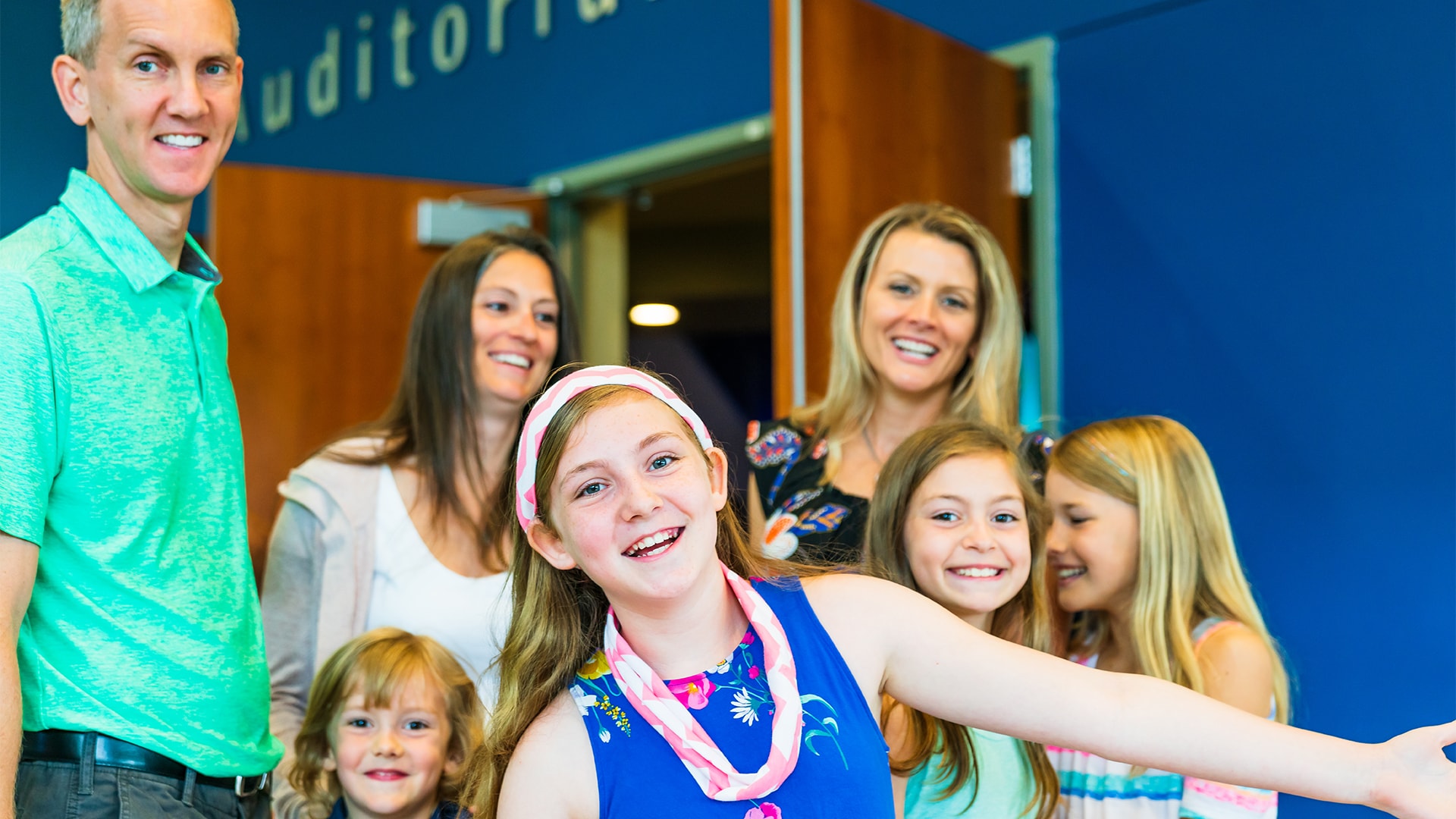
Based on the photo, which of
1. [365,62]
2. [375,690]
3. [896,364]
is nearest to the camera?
[375,690]

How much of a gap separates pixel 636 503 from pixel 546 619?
0.27 m

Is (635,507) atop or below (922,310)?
below

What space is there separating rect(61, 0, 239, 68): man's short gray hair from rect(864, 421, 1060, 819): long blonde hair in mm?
1281

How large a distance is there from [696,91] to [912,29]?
4.12ft

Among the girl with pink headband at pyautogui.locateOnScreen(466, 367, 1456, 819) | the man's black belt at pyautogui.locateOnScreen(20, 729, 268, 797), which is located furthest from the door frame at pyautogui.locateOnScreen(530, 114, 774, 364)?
the man's black belt at pyautogui.locateOnScreen(20, 729, 268, 797)

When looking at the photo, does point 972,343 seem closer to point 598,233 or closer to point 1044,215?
point 1044,215

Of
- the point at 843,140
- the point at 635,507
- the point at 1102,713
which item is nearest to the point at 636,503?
the point at 635,507

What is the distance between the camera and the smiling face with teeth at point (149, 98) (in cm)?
163

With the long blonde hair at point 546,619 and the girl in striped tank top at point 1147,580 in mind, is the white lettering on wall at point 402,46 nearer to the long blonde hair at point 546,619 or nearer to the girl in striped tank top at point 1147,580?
the girl in striped tank top at point 1147,580

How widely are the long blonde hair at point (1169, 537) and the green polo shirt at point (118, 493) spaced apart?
1436 millimetres

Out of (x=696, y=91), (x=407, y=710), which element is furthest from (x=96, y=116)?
(x=696, y=91)

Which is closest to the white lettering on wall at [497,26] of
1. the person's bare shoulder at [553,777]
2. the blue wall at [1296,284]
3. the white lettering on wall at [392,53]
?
the white lettering on wall at [392,53]

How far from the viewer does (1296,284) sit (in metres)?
2.76

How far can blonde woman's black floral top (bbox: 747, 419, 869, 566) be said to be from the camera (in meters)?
2.23
